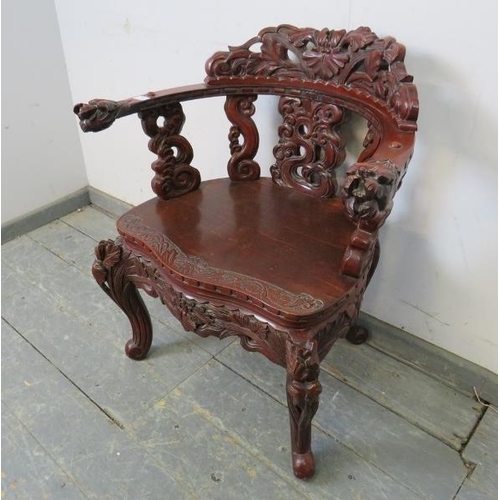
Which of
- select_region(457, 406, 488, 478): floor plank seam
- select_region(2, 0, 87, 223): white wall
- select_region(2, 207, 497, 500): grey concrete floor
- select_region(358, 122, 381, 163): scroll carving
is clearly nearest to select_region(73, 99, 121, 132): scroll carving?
select_region(358, 122, 381, 163): scroll carving

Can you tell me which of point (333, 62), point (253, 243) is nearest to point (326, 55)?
point (333, 62)

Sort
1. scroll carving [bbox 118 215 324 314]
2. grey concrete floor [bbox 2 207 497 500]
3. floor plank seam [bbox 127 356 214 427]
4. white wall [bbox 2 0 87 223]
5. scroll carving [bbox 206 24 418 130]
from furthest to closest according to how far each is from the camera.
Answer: white wall [bbox 2 0 87 223]
floor plank seam [bbox 127 356 214 427]
grey concrete floor [bbox 2 207 497 500]
scroll carving [bbox 206 24 418 130]
scroll carving [bbox 118 215 324 314]

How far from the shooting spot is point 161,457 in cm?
122

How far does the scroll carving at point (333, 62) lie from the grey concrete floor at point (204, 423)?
80 centimetres

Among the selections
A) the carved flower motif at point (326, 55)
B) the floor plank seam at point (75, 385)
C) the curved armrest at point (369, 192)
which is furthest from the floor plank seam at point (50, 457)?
the carved flower motif at point (326, 55)

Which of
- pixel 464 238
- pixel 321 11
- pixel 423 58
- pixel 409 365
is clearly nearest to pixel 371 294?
pixel 409 365

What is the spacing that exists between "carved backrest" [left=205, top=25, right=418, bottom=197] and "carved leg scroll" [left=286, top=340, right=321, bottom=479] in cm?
49

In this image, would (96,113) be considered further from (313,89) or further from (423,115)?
(423,115)

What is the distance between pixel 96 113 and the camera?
109cm

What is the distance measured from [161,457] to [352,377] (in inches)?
23.6

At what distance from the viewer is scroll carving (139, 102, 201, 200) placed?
1.23 m

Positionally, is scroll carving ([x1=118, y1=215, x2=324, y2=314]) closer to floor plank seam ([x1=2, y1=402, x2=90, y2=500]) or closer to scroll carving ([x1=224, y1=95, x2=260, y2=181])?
scroll carving ([x1=224, y1=95, x2=260, y2=181])

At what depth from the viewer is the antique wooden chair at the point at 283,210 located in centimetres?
95

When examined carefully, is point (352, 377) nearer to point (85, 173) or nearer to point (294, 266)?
point (294, 266)
